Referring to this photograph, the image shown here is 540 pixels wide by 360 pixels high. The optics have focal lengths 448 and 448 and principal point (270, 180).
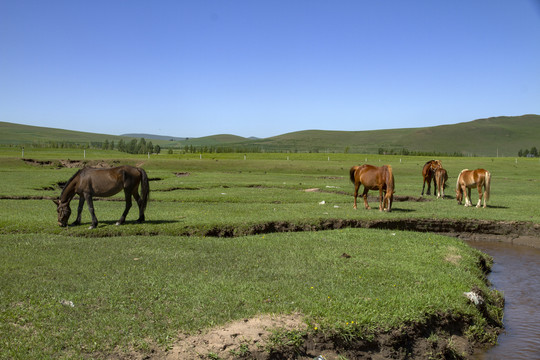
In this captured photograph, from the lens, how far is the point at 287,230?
50.1 feet

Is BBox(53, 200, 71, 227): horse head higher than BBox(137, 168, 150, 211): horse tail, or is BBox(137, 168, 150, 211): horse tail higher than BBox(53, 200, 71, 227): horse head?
BBox(137, 168, 150, 211): horse tail

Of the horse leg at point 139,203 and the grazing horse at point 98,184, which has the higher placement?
the grazing horse at point 98,184

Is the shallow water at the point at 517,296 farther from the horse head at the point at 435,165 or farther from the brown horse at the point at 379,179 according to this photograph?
the horse head at the point at 435,165

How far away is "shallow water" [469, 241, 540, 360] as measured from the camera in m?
7.66

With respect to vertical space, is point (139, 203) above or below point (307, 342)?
above

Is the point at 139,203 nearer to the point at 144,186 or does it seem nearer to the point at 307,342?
the point at 144,186

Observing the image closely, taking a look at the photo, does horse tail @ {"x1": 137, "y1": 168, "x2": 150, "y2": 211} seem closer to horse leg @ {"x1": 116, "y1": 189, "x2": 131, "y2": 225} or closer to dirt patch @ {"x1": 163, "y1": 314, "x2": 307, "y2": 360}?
horse leg @ {"x1": 116, "y1": 189, "x2": 131, "y2": 225}

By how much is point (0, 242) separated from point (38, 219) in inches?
127

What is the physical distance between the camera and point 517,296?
10242 mm

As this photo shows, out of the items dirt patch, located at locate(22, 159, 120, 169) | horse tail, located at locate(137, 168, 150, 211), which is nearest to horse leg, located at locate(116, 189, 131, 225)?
horse tail, located at locate(137, 168, 150, 211)

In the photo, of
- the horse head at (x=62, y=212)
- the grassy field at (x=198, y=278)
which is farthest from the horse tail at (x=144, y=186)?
the horse head at (x=62, y=212)

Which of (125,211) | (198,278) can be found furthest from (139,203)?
(198,278)

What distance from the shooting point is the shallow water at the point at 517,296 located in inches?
302

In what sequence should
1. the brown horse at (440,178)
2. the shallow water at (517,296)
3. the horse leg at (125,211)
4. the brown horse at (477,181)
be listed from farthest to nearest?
the brown horse at (440,178)
the brown horse at (477,181)
the horse leg at (125,211)
the shallow water at (517,296)
